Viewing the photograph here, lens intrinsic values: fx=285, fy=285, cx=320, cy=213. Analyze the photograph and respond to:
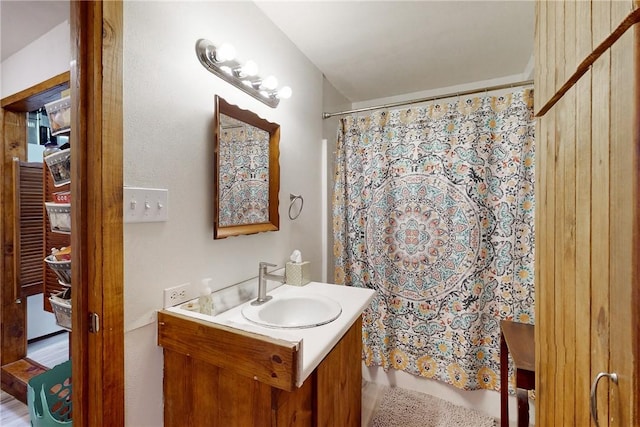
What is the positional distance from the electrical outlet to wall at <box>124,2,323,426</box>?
0.08 feet

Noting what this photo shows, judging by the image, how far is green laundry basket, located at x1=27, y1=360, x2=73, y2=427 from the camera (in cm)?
132

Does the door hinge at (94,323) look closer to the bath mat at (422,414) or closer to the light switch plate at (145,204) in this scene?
the light switch plate at (145,204)

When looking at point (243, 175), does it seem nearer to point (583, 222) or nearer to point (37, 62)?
point (583, 222)

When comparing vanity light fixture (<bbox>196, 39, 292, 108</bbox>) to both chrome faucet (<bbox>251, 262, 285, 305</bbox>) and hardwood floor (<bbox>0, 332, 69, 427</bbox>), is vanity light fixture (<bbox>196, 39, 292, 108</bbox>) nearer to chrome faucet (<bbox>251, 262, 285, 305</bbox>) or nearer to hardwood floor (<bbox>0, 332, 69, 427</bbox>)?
chrome faucet (<bbox>251, 262, 285, 305</bbox>)

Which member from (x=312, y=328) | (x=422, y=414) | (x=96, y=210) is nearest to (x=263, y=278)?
(x=312, y=328)

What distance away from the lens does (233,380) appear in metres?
0.92

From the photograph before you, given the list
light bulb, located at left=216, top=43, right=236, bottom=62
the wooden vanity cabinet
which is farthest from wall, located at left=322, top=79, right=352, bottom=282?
the wooden vanity cabinet

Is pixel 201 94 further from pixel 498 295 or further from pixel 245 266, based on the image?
pixel 498 295

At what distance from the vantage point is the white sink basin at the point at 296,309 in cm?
136

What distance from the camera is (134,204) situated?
3.08 ft

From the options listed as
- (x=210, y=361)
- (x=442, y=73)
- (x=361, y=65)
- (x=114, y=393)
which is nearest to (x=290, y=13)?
(x=361, y=65)

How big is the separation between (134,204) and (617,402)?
121cm

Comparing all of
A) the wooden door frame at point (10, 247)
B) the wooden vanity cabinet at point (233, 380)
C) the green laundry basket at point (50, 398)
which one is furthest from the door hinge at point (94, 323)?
the wooden door frame at point (10, 247)

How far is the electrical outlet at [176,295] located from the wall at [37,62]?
1.48m
